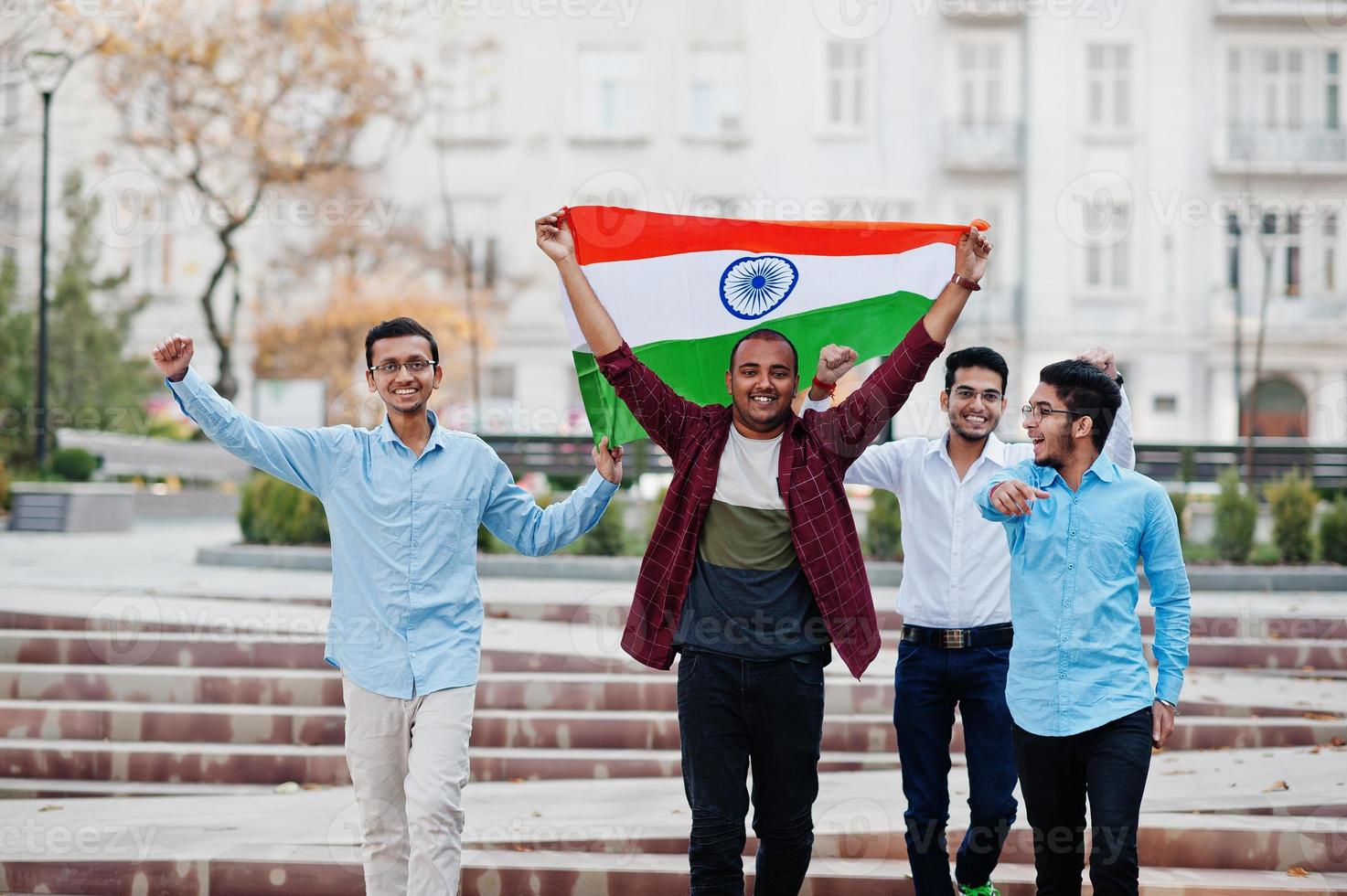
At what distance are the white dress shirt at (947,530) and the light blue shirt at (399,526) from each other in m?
1.26

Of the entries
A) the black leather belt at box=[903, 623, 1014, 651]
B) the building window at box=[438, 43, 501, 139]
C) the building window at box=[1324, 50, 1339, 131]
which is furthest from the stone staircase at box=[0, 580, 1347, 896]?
the building window at box=[1324, 50, 1339, 131]

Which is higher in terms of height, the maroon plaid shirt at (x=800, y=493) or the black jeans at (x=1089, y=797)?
the maroon plaid shirt at (x=800, y=493)

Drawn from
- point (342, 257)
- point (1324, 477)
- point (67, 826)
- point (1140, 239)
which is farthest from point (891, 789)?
point (1140, 239)

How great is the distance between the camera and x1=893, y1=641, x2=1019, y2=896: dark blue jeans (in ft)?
16.7

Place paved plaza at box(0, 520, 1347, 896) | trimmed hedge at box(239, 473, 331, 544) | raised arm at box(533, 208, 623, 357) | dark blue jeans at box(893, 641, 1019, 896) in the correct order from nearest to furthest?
raised arm at box(533, 208, 623, 357) → dark blue jeans at box(893, 641, 1019, 896) → paved plaza at box(0, 520, 1347, 896) → trimmed hedge at box(239, 473, 331, 544)

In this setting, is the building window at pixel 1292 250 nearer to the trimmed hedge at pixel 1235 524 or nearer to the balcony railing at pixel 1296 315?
the balcony railing at pixel 1296 315

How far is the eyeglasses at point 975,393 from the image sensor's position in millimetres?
5242

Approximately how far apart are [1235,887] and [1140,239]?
28.0 meters

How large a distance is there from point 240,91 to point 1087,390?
21.5 metres

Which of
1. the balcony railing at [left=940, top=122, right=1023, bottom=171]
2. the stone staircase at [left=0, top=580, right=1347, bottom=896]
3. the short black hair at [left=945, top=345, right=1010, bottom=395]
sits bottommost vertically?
the stone staircase at [left=0, top=580, right=1347, bottom=896]

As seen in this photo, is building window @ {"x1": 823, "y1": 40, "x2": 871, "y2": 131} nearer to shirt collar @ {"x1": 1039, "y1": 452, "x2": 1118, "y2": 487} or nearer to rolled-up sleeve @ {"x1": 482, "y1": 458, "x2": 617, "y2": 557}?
rolled-up sleeve @ {"x1": 482, "y1": 458, "x2": 617, "y2": 557}

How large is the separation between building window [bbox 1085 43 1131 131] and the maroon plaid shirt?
29584 millimetres

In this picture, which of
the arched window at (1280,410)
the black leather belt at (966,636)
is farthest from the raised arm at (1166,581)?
the arched window at (1280,410)

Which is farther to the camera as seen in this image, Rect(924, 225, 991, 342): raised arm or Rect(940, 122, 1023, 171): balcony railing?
Rect(940, 122, 1023, 171): balcony railing
